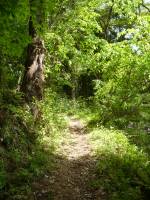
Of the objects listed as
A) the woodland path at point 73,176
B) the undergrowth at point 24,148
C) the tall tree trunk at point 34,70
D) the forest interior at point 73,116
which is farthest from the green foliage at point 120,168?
the tall tree trunk at point 34,70

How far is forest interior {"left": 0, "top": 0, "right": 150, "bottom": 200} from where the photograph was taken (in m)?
8.02

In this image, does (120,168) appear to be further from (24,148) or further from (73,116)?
(73,116)

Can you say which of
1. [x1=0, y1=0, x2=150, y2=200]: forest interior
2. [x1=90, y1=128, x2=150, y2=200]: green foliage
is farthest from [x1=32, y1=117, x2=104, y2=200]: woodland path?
[x1=90, y1=128, x2=150, y2=200]: green foliage

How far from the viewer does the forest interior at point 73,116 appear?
8.02 meters

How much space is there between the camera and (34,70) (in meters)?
13.2

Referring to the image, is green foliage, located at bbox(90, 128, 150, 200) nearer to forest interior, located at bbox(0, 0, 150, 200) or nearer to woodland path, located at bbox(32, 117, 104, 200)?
forest interior, located at bbox(0, 0, 150, 200)

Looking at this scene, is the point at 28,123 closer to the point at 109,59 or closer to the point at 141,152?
the point at 141,152

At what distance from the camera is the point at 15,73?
15086 mm

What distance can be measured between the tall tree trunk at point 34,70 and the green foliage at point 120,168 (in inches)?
100

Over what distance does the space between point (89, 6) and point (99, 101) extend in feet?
15.3

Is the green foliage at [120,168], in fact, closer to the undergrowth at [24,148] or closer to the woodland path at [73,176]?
the woodland path at [73,176]

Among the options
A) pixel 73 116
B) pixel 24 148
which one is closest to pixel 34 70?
pixel 24 148

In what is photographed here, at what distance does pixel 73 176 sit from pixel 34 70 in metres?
4.88

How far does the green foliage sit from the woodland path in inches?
9.3
